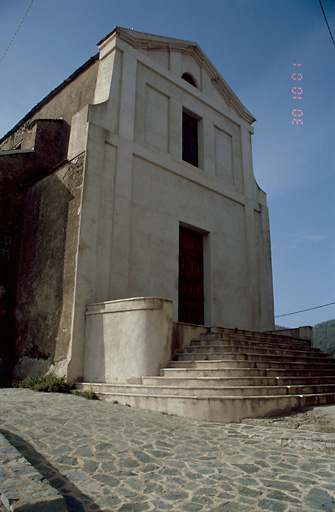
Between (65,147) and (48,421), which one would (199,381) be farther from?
(65,147)

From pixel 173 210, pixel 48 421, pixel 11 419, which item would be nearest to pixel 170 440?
pixel 48 421

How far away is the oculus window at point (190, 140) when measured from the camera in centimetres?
1260

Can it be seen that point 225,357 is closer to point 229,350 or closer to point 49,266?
point 229,350

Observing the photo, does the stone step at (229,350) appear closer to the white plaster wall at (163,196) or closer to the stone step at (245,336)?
the stone step at (245,336)

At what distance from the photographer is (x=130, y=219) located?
386 inches

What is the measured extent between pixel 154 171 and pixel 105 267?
3.39 m

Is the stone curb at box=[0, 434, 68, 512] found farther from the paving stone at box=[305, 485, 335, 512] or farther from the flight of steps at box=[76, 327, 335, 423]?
the flight of steps at box=[76, 327, 335, 423]

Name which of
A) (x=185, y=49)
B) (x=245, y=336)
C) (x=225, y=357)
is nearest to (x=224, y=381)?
(x=225, y=357)

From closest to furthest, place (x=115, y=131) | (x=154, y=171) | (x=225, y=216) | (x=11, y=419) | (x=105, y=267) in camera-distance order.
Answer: (x=11, y=419) → (x=105, y=267) → (x=115, y=131) → (x=154, y=171) → (x=225, y=216)

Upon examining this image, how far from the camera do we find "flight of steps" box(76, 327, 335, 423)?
5590mm

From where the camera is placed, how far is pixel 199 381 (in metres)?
6.20

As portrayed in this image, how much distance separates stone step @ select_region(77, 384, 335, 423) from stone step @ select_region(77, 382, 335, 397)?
177mm

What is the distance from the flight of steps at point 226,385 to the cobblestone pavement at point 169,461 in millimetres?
300

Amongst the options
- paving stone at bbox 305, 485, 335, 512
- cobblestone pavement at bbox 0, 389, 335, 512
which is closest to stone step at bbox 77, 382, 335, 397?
cobblestone pavement at bbox 0, 389, 335, 512
